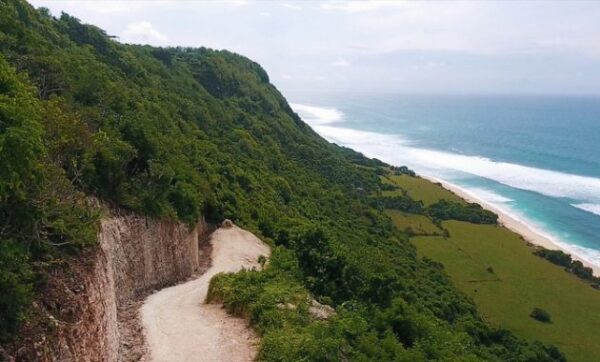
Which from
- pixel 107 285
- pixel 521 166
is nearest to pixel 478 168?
pixel 521 166

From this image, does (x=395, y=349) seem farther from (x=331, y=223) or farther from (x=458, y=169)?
(x=458, y=169)

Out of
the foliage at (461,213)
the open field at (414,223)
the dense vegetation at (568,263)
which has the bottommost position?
the dense vegetation at (568,263)

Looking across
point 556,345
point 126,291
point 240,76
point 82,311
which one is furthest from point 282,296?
point 240,76

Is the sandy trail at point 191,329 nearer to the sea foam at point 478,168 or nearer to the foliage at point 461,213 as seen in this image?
the foliage at point 461,213

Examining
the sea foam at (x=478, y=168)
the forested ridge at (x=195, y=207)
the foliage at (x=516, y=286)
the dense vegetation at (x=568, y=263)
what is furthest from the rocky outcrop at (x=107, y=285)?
the sea foam at (x=478, y=168)

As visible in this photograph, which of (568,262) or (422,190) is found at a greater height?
(422,190)

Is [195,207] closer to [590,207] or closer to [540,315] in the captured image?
[540,315]
